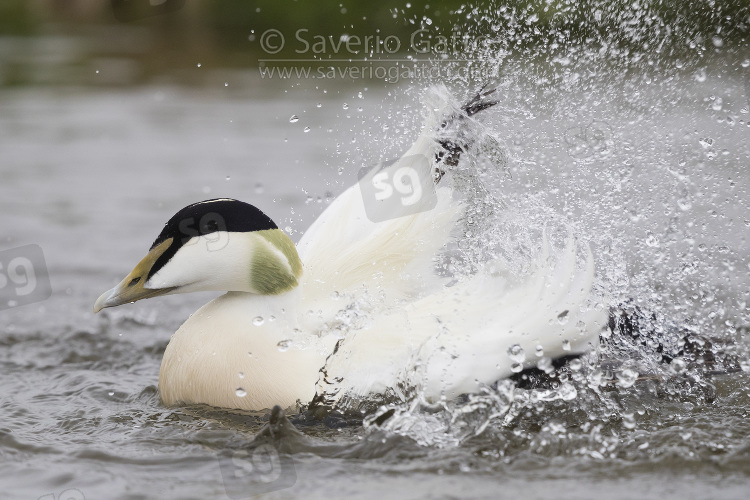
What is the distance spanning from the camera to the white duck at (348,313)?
380 cm

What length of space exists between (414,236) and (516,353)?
30.7 inches

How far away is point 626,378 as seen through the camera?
4.01 m

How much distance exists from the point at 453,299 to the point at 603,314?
0.66 meters

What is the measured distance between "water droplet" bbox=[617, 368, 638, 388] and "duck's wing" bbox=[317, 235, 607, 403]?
18 cm

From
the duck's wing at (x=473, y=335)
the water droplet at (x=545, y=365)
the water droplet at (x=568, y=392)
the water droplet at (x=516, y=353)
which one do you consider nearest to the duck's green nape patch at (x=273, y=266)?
the duck's wing at (x=473, y=335)

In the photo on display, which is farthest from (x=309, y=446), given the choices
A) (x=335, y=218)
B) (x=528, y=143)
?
(x=528, y=143)

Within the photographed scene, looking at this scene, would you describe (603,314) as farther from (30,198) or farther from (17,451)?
(30,198)

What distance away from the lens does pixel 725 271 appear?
5.88 metres

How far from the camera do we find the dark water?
340 centimetres

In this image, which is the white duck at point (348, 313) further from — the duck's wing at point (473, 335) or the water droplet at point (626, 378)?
the water droplet at point (626, 378)

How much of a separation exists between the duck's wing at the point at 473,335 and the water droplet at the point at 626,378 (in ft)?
0.59

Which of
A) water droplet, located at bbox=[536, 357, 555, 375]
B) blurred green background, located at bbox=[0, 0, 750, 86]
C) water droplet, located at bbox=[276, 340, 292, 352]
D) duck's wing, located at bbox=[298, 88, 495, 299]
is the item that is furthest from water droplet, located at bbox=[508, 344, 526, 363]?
blurred green background, located at bbox=[0, 0, 750, 86]

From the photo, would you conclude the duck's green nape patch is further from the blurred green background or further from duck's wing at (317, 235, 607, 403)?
the blurred green background

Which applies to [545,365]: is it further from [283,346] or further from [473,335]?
[283,346]
